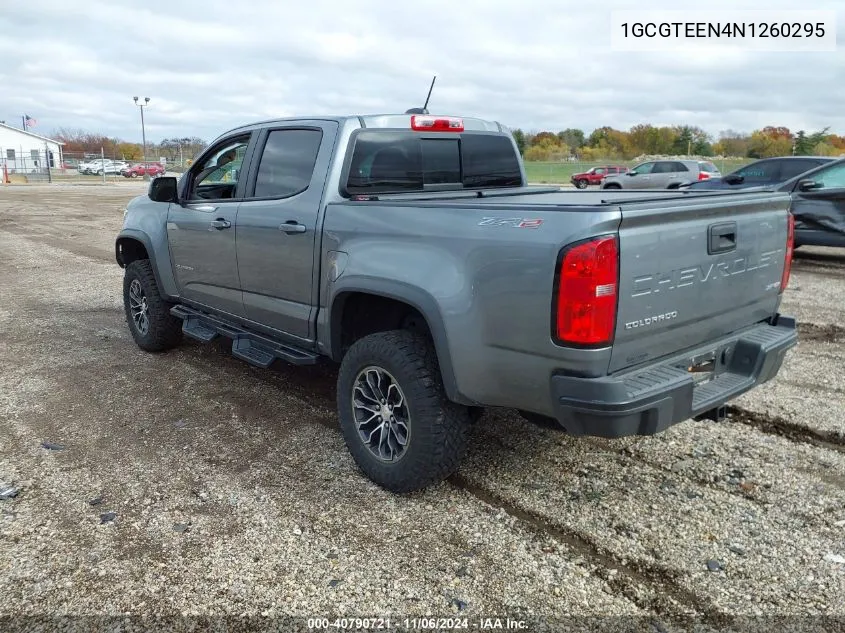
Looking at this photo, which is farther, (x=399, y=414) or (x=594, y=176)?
(x=594, y=176)

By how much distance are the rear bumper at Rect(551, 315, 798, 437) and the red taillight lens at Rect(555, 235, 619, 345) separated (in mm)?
198

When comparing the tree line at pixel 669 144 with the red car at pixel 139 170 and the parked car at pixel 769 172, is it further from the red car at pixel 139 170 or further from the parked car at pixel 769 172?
the parked car at pixel 769 172

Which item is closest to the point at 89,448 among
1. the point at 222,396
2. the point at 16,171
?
the point at 222,396

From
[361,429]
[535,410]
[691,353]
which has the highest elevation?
[691,353]

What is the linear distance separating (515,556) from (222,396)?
274cm

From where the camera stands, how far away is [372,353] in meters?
3.47

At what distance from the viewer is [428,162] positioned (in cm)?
441

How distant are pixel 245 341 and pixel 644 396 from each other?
112 inches

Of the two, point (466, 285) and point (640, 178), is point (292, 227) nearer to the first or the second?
point (466, 285)

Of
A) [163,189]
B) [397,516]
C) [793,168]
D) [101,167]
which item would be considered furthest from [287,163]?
[101,167]

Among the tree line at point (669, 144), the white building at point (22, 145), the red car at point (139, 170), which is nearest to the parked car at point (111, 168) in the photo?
the red car at point (139, 170)

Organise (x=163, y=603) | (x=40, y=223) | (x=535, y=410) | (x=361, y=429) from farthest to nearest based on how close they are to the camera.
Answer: (x=40, y=223) → (x=361, y=429) → (x=535, y=410) → (x=163, y=603)

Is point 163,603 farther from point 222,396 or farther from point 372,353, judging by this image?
point 222,396

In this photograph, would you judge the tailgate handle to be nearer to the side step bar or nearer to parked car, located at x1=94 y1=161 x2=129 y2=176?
the side step bar
